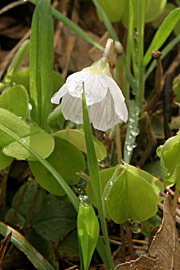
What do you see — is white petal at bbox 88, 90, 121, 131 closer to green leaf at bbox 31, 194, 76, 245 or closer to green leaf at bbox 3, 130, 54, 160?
green leaf at bbox 3, 130, 54, 160

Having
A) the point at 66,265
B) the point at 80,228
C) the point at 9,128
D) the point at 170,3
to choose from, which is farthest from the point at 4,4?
the point at 80,228

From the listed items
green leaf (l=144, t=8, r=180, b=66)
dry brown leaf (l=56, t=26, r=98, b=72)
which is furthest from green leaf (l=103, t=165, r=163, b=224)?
dry brown leaf (l=56, t=26, r=98, b=72)

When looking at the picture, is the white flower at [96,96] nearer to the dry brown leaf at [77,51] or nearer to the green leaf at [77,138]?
the green leaf at [77,138]

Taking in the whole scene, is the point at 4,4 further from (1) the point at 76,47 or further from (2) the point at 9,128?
(2) the point at 9,128

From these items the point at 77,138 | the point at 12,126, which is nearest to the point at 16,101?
the point at 12,126

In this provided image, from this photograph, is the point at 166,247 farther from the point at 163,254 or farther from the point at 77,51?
the point at 77,51

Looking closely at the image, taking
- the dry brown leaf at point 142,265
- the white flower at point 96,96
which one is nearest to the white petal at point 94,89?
the white flower at point 96,96
